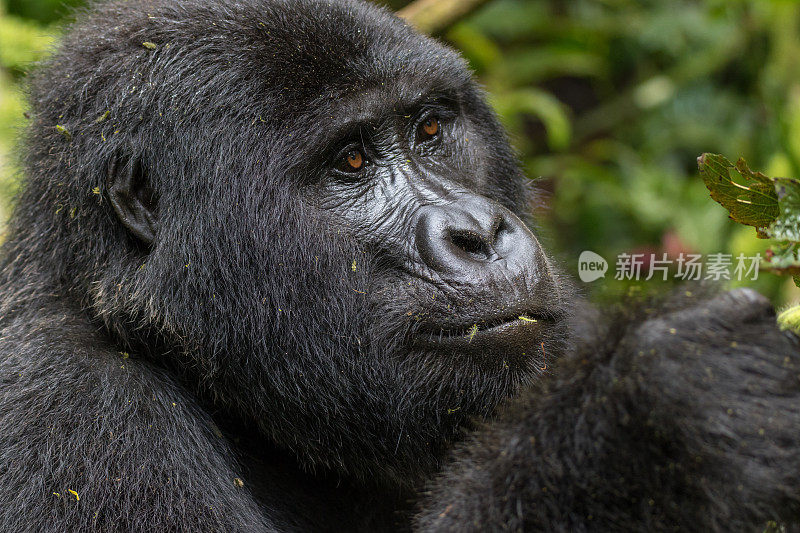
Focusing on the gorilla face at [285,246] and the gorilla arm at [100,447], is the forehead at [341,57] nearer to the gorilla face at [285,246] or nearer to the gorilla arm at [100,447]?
the gorilla face at [285,246]

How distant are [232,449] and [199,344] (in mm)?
389

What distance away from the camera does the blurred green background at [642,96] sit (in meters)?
6.84

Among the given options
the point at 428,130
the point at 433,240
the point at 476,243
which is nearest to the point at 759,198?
the point at 476,243

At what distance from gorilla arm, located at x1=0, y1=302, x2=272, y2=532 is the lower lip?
85 cm

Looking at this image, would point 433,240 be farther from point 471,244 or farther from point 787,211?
point 787,211

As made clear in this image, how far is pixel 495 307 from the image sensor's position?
2457 mm

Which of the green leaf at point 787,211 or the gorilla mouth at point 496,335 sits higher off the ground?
the green leaf at point 787,211

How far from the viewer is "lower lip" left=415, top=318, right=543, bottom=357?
98.1 inches

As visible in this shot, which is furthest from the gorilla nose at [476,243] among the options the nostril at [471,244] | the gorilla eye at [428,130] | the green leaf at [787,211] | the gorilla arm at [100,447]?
the gorilla arm at [100,447]

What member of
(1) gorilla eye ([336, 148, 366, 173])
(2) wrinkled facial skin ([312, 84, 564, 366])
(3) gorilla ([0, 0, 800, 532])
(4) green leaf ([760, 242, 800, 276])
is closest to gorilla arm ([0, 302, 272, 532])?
(3) gorilla ([0, 0, 800, 532])

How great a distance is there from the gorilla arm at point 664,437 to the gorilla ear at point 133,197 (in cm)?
140

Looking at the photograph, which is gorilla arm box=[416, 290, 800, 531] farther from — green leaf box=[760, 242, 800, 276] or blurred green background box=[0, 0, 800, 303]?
blurred green background box=[0, 0, 800, 303]

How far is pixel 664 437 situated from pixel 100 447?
1.58 metres

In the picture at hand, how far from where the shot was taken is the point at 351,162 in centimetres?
278
